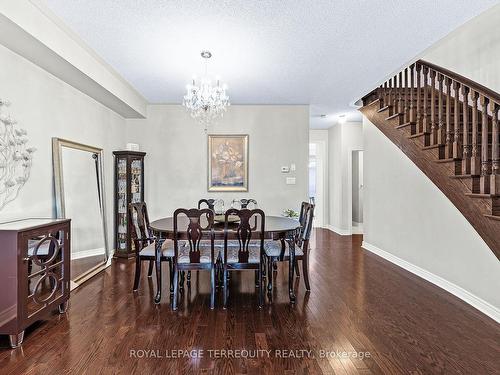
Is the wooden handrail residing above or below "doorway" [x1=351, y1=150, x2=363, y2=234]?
above

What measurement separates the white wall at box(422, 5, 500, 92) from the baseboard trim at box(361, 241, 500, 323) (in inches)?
84.2

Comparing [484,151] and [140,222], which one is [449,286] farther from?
[140,222]

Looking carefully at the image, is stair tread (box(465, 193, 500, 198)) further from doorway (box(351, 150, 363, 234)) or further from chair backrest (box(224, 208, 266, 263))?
doorway (box(351, 150, 363, 234))

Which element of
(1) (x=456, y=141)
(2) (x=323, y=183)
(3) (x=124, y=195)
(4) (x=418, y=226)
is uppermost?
(1) (x=456, y=141)

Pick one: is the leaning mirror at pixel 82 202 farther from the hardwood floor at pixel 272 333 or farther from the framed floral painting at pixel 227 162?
the framed floral painting at pixel 227 162

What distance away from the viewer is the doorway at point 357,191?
7.46m

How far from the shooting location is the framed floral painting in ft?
17.9

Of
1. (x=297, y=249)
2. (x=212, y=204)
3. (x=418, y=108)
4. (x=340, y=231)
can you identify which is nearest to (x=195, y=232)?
(x=297, y=249)

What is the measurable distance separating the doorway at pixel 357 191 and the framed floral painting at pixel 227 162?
3.28 meters

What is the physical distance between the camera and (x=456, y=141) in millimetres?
3137

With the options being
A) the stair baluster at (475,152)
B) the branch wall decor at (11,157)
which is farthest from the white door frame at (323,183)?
the branch wall decor at (11,157)

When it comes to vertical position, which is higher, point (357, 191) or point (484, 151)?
point (484, 151)

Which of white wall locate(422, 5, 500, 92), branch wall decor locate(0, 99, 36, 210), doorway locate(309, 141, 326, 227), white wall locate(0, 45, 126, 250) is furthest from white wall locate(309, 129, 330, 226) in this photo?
branch wall decor locate(0, 99, 36, 210)

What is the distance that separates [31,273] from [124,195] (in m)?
2.63
